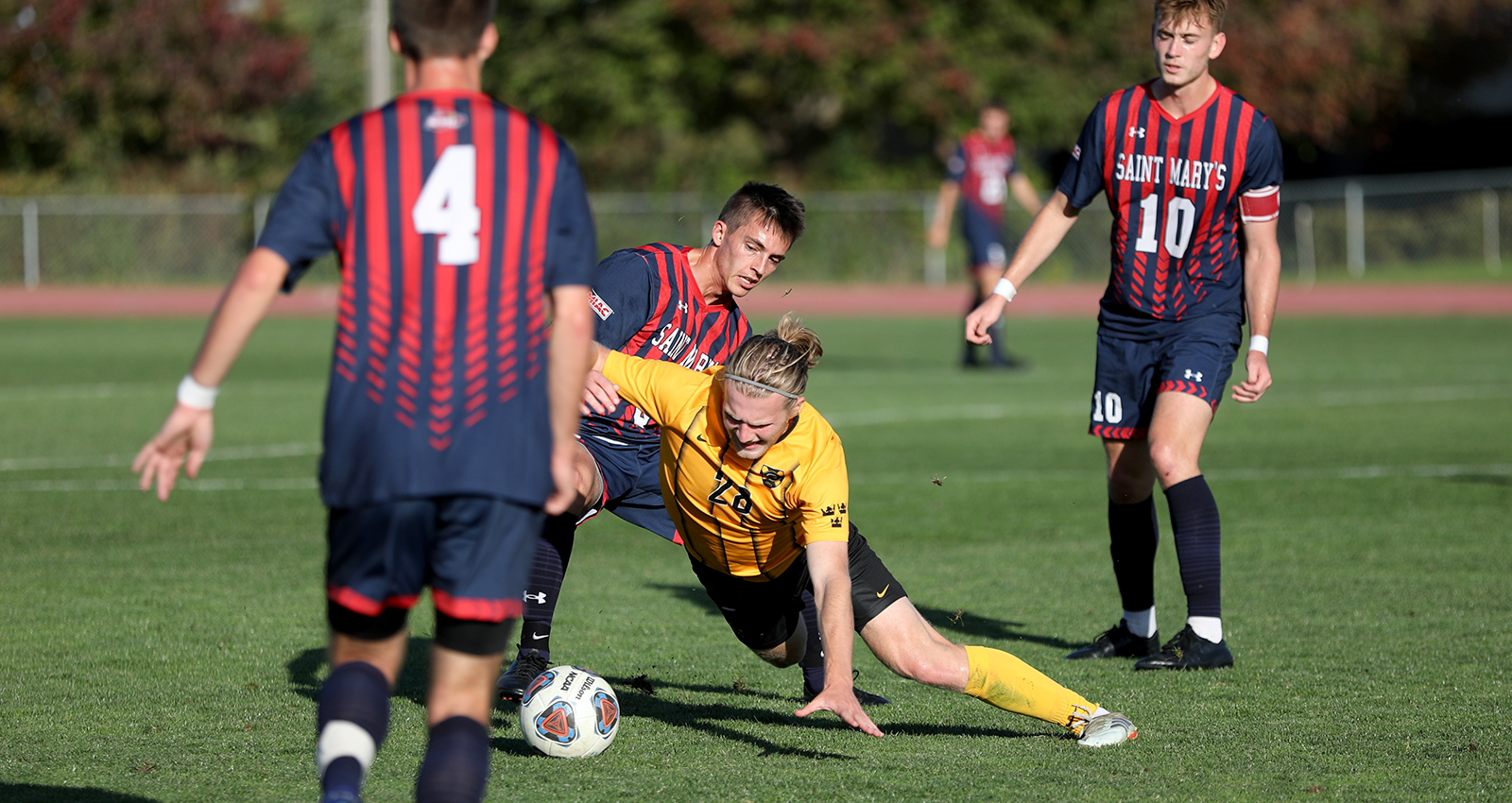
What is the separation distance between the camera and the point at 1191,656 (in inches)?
205

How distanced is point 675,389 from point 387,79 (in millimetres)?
23455

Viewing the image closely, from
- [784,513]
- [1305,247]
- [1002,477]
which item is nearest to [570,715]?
[784,513]

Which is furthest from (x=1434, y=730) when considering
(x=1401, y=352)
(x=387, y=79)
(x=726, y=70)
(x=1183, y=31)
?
(x=726, y=70)

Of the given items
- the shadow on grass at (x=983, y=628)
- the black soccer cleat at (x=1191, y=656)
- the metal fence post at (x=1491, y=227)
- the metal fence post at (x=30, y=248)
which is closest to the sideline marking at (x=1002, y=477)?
the shadow on grass at (x=983, y=628)

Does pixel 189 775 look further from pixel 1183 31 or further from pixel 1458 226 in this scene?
pixel 1458 226

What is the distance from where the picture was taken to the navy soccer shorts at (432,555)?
2.74m

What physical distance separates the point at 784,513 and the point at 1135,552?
1.99 metres

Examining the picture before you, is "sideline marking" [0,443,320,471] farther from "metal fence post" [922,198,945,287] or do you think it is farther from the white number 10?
"metal fence post" [922,198,945,287]

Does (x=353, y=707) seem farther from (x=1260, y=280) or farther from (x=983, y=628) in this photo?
(x=1260, y=280)

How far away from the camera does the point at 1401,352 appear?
18.1 meters

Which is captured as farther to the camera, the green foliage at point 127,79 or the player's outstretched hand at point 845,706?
the green foliage at point 127,79

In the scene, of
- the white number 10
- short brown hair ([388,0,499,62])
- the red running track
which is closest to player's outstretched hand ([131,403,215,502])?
short brown hair ([388,0,499,62])

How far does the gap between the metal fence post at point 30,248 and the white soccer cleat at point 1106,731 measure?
28125 mm

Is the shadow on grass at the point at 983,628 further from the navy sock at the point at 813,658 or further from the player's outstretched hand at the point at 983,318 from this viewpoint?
the player's outstretched hand at the point at 983,318
